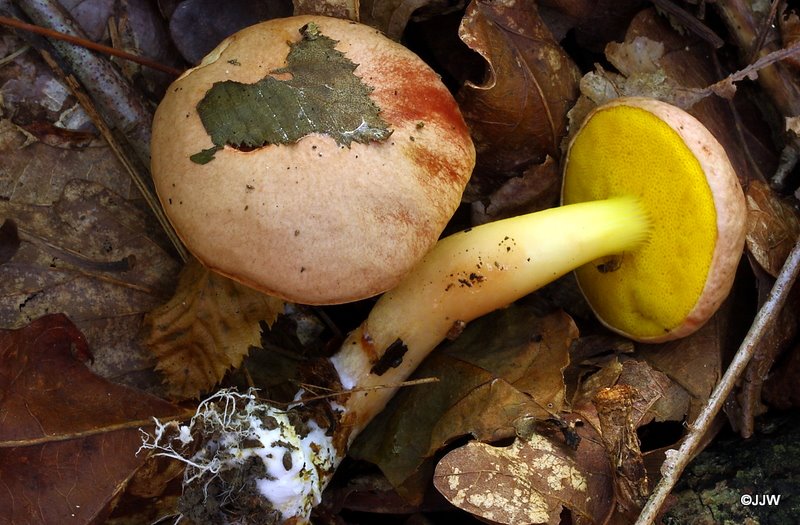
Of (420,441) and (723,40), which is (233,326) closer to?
(420,441)

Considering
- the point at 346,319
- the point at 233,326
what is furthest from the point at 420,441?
the point at 233,326

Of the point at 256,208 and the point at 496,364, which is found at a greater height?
the point at 256,208

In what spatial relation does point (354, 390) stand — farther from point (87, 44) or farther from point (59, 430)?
point (87, 44)

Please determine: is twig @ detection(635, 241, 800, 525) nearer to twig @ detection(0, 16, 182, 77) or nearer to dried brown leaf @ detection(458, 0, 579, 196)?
dried brown leaf @ detection(458, 0, 579, 196)

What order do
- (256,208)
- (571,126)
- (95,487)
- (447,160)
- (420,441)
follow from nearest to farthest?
(256,208) < (447,160) < (95,487) < (420,441) < (571,126)

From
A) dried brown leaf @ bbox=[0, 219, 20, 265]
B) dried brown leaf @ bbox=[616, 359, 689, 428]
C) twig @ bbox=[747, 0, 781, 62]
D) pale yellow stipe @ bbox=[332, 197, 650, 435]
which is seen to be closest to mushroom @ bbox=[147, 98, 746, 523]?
pale yellow stipe @ bbox=[332, 197, 650, 435]

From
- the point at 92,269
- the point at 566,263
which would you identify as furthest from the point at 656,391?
the point at 92,269
